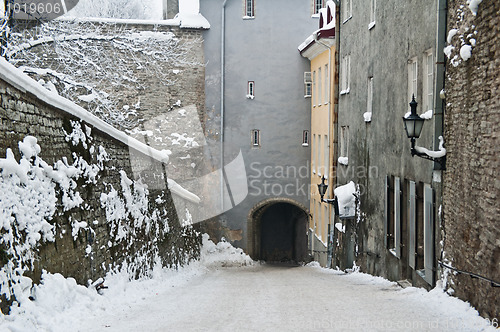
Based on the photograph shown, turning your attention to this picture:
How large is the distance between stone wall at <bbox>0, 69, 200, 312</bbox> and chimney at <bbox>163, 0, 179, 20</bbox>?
43.3ft

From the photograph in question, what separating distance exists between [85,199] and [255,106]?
16.3 metres

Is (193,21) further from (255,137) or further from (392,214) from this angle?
(392,214)

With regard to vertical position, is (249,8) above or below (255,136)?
above

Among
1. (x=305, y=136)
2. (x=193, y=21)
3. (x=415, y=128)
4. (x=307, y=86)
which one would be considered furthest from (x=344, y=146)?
(x=415, y=128)

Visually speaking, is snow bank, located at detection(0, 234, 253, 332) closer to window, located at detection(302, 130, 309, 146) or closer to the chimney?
window, located at detection(302, 130, 309, 146)

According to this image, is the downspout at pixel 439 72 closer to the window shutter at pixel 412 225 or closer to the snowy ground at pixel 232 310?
the window shutter at pixel 412 225

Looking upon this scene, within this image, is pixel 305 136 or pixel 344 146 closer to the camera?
pixel 344 146

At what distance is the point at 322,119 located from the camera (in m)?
22.1

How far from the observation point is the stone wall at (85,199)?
21.7 feet

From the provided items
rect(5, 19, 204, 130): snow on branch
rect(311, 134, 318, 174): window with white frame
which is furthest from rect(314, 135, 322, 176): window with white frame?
rect(5, 19, 204, 130): snow on branch

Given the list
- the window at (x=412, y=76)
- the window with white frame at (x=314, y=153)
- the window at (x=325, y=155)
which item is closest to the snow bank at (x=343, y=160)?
the window at (x=325, y=155)

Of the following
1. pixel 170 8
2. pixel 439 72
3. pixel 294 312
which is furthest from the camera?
pixel 170 8

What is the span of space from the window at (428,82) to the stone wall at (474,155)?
140cm

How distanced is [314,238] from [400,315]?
16270mm
